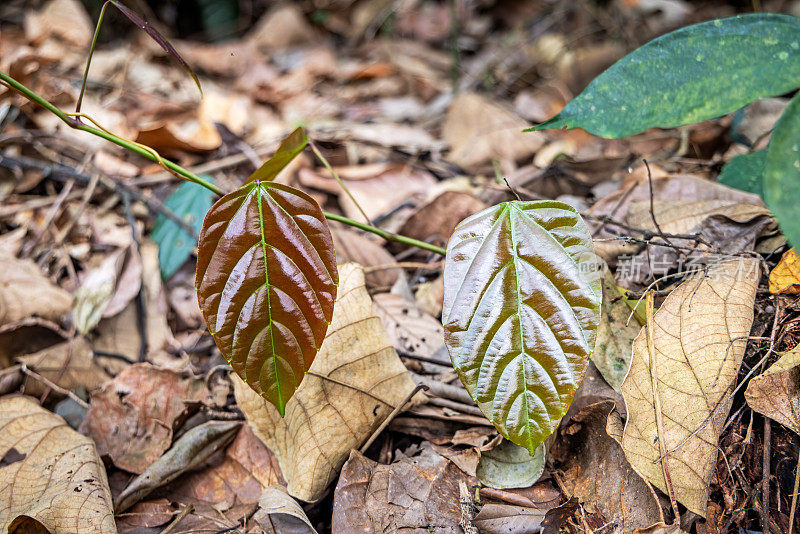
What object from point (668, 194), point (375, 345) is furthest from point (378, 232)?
point (668, 194)

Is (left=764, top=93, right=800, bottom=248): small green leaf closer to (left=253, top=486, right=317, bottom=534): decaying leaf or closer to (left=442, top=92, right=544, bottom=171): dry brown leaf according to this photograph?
(left=253, top=486, right=317, bottom=534): decaying leaf

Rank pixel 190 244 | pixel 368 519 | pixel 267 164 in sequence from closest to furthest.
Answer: pixel 368 519 < pixel 267 164 < pixel 190 244

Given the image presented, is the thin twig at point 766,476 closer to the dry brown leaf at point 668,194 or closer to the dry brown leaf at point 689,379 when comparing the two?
the dry brown leaf at point 689,379

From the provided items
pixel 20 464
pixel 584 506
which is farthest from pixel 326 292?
pixel 20 464

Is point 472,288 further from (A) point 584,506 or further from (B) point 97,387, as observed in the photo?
(B) point 97,387

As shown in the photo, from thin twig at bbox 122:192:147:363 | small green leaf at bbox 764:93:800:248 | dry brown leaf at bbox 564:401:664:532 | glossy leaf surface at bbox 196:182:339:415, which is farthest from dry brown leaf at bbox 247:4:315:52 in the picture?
small green leaf at bbox 764:93:800:248

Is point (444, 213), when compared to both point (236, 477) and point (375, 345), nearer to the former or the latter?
point (375, 345)
